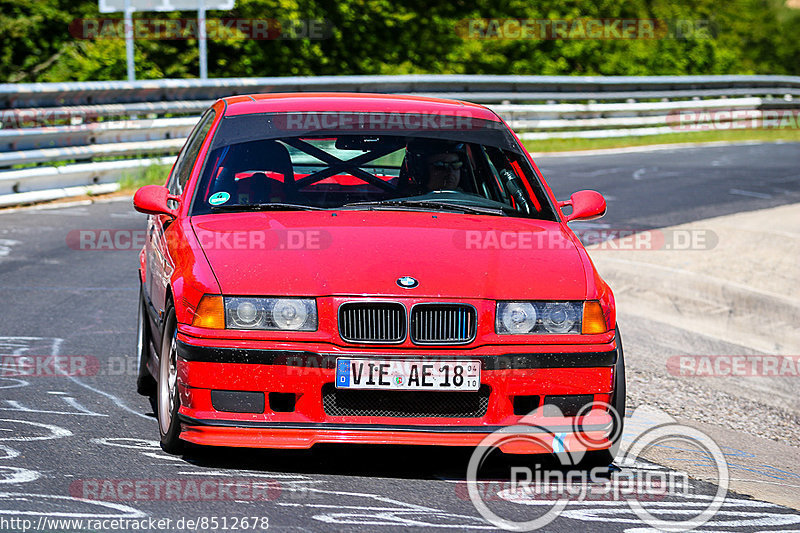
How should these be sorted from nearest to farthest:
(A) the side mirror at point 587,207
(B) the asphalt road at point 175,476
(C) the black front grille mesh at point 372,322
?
1. (B) the asphalt road at point 175,476
2. (C) the black front grille mesh at point 372,322
3. (A) the side mirror at point 587,207

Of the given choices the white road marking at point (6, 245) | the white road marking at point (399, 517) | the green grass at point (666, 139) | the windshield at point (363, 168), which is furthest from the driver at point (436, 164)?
the green grass at point (666, 139)

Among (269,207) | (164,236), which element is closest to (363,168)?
(269,207)

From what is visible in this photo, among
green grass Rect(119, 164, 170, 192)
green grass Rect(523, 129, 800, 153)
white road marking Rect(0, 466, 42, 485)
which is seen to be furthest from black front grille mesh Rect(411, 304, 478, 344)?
green grass Rect(523, 129, 800, 153)

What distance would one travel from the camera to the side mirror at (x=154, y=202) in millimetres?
5723

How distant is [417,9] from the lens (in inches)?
1473

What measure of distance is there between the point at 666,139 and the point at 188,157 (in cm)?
1997

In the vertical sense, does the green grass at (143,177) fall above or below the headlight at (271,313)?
below

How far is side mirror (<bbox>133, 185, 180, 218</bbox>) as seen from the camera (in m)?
5.72

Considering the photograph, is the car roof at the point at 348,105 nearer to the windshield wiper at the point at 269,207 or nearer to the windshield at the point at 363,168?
the windshield at the point at 363,168

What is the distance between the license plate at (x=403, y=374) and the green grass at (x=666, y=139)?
1723cm

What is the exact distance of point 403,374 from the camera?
4.68 meters

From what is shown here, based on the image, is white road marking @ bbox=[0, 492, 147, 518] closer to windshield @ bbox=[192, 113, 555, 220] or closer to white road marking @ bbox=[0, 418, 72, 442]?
white road marking @ bbox=[0, 418, 72, 442]

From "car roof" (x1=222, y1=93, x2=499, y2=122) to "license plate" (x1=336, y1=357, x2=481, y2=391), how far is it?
2.02m

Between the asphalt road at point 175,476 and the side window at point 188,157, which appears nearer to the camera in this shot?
the asphalt road at point 175,476
